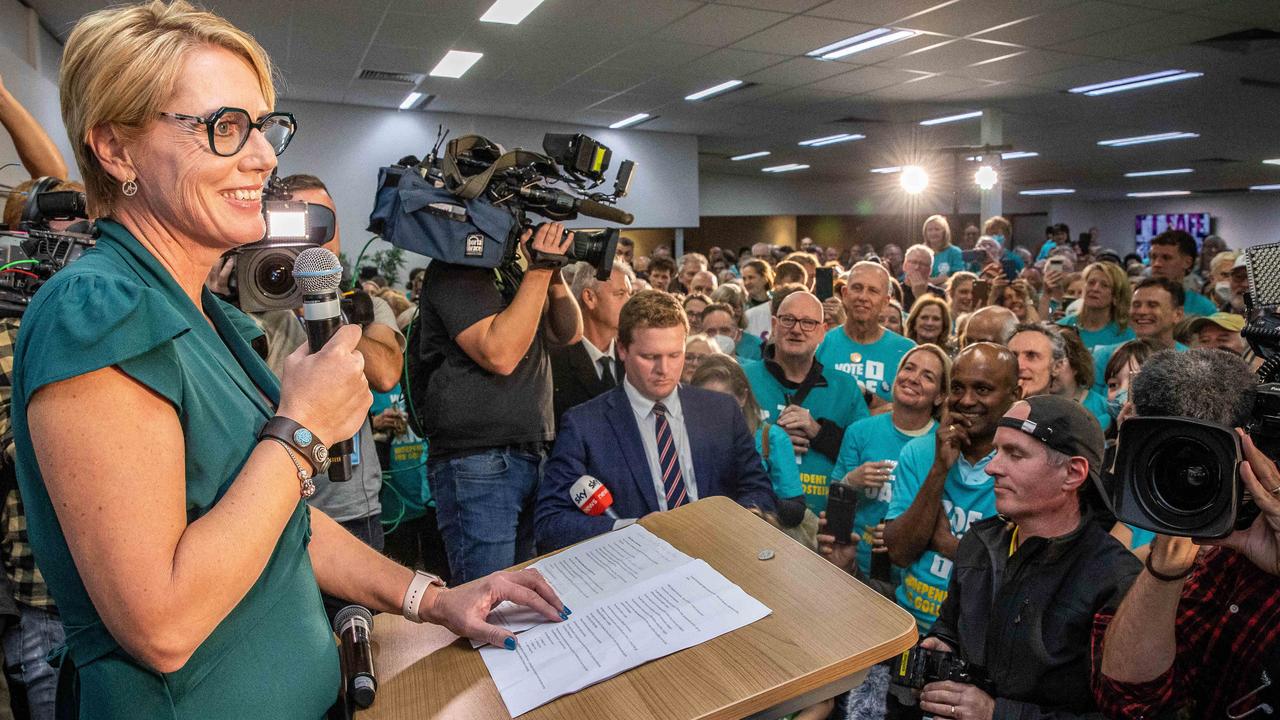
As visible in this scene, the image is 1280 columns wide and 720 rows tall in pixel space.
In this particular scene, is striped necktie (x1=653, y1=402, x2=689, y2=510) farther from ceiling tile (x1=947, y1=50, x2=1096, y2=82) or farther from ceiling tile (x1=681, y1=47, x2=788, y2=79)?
ceiling tile (x1=947, y1=50, x2=1096, y2=82)

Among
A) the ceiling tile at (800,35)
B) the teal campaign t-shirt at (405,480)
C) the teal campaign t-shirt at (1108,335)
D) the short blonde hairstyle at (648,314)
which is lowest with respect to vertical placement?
the teal campaign t-shirt at (405,480)

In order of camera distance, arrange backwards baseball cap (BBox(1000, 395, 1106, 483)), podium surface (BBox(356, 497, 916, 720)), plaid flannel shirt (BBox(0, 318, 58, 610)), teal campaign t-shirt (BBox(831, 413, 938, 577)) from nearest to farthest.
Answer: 1. podium surface (BBox(356, 497, 916, 720))
2. plaid flannel shirt (BBox(0, 318, 58, 610))
3. backwards baseball cap (BBox(1000, 395, 1106, 483))
4. teal campaign t-shirt (BBox(831, 413, 938, 577))

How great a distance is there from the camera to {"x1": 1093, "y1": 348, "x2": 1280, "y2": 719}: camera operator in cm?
122

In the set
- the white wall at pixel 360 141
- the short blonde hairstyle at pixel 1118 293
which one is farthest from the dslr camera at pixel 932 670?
the white wall at pixel 360 141

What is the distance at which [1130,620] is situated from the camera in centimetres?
136

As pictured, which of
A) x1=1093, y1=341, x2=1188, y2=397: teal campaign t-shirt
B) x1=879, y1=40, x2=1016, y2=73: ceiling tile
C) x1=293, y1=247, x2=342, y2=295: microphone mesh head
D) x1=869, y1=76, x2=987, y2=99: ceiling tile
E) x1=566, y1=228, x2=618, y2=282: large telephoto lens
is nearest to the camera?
x1=293, y1=247, x2=342, y2=295: microphone mesh head

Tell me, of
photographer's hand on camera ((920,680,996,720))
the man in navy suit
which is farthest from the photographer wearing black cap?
the man in navy suit

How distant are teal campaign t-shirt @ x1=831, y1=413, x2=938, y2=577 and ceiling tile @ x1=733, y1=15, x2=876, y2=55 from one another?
12.8ft

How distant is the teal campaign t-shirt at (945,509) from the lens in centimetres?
227

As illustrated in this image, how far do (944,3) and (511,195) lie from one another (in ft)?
14.4

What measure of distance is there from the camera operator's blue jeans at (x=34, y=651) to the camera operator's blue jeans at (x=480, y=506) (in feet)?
2.85

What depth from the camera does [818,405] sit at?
334cm

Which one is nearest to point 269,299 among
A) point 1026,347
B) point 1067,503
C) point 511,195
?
point 511,195

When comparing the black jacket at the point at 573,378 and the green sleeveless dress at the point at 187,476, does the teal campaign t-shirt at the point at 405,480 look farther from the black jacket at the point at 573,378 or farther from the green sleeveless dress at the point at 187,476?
the green sleeveless dress at the point at 187,476
